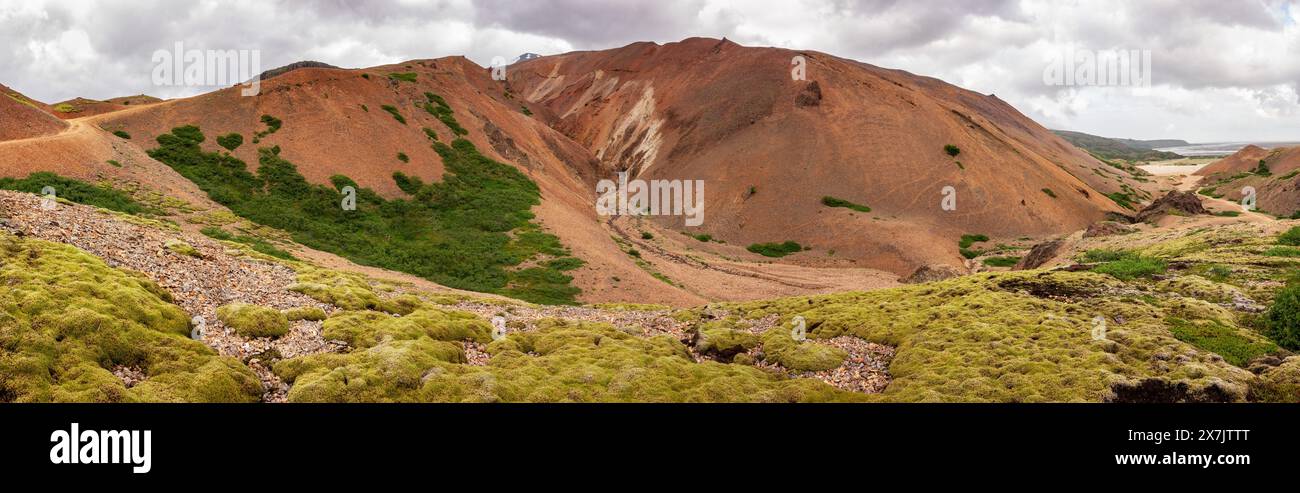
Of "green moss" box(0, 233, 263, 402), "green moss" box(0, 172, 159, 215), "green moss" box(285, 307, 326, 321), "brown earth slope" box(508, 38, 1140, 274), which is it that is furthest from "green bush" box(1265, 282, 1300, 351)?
"green moss" box(0, 172, 159, 215)

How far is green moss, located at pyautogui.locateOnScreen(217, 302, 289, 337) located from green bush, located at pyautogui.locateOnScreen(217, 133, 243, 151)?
4373cm

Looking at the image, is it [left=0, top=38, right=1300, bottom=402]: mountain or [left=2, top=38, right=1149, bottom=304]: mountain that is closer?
[left=0, top=38, right=1300, bottom=402]: mountain

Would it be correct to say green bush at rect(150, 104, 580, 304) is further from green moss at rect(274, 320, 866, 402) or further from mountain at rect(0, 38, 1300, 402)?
green moss at rect(274, 320, 866, 402)

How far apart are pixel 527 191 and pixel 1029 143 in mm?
135934

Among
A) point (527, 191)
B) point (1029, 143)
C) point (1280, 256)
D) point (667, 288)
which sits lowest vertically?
point (667, 288)

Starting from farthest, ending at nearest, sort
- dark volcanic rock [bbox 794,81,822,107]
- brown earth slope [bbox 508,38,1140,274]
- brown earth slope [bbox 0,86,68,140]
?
dark volcanic rock [bbox 794,81,822,107], brown earth slope [bbox 508,38,1140,274], brown earth slope [bbox 0,86,68,140]

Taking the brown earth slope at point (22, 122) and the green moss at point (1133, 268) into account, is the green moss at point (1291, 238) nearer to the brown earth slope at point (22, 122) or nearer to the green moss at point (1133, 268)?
the green moss at point (1133, 268)

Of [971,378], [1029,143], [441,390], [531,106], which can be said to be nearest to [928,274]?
[971,378]

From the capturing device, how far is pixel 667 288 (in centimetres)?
4162

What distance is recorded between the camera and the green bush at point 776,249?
64750 millimetres

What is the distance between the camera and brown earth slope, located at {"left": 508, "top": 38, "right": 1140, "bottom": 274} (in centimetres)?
7019

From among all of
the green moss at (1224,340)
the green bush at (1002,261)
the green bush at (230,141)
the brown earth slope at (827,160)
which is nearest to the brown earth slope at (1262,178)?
the brown earth slope at (827,160)

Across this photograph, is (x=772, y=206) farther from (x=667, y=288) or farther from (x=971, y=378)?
(x=971, y=378)

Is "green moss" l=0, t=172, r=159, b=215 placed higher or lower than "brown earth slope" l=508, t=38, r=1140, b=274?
lower
